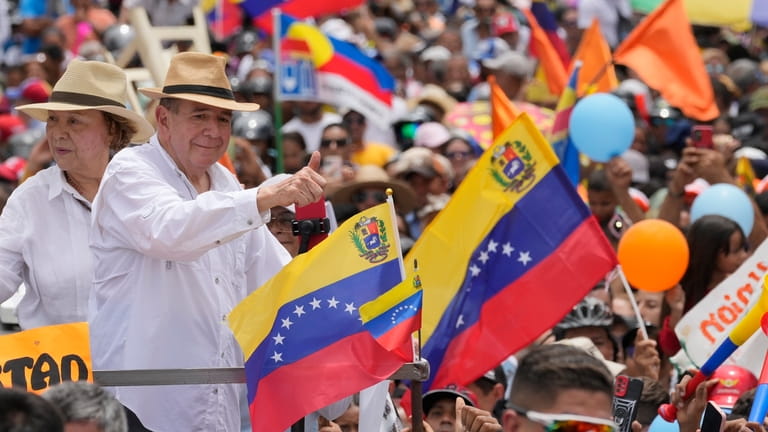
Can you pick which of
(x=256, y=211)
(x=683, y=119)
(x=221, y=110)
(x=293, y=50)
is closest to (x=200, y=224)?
(x=256, y=211)

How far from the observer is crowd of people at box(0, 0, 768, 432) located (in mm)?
5449

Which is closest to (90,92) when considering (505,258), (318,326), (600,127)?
(318,326)

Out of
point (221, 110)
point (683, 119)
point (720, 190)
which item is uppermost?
point (221, 110)

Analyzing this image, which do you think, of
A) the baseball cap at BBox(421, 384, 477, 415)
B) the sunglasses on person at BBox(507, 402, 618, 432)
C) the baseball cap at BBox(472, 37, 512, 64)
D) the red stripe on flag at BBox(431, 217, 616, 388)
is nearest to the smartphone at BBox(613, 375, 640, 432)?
the baseball cap at BBox(421, 384, 477, 415)

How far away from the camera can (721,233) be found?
8.66 meters

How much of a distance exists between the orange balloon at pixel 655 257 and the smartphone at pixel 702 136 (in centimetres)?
117

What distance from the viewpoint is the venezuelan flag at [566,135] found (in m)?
10.5

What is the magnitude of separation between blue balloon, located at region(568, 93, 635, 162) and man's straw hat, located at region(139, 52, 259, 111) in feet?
14.7

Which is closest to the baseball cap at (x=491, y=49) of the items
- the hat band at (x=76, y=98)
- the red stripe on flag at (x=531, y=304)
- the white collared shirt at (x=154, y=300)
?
the red stripe on flag at (x=531, y=304)

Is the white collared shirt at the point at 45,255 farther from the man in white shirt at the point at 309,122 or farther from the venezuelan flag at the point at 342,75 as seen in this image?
the man in white shirt at the point at 309,122

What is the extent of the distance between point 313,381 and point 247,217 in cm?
65

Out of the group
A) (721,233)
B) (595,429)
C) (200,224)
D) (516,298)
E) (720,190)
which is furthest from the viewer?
(720,190)

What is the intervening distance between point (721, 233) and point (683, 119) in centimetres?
576

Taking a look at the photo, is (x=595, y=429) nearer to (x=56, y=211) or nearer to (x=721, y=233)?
(x=56, y=211)
